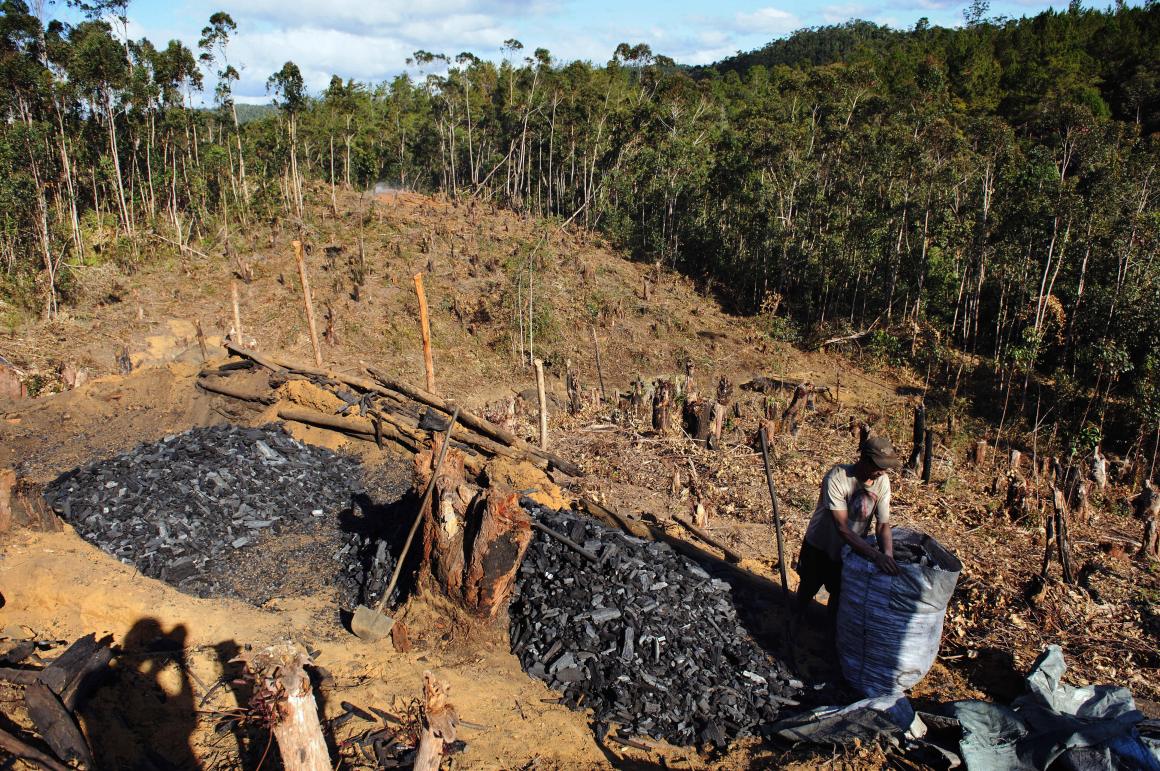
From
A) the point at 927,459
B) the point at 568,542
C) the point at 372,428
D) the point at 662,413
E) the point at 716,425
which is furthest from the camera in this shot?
the point at 662,413

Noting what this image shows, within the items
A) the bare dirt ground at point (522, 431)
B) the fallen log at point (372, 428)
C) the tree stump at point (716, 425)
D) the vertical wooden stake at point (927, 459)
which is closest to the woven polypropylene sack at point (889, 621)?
the bare dirt ground at point (522, 431)

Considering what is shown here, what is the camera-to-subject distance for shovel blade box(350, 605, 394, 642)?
4918 mm

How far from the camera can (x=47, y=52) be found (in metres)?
16.2

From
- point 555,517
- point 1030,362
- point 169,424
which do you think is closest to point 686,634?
point 555,517

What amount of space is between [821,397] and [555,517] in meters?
9.72

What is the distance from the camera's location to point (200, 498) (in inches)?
254

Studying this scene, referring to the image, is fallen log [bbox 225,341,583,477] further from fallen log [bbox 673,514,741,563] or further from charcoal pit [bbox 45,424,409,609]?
fallen log [bbox 673,514,741,563]

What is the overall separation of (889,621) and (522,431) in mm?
7209

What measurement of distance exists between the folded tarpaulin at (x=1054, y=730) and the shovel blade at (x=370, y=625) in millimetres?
3580

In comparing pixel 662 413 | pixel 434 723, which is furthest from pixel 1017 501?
pixel 434 723

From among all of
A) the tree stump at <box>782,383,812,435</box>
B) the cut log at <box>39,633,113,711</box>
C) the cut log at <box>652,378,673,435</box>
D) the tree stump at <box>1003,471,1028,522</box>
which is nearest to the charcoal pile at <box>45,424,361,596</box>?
the cut log at <box>39,633,113,711</box>

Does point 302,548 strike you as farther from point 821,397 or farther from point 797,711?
point 821,397

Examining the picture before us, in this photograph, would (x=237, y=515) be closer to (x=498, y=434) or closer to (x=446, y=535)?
(x=446, y=535)

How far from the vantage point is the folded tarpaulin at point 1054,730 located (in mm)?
3289
